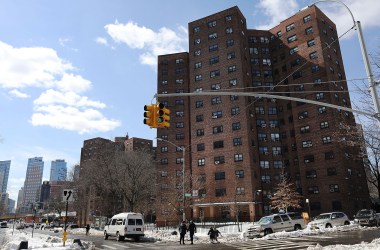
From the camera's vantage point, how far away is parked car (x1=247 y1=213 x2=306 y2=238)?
2586 cm

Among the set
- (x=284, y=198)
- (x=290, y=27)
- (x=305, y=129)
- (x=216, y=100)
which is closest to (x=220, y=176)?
(x=284, y=198)

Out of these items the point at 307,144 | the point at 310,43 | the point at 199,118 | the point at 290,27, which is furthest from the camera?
the point at 290,27

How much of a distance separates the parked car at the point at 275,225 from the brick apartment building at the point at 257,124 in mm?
24952

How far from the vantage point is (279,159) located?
213ft

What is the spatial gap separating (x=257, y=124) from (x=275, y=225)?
1603 inches

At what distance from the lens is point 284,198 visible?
179ft

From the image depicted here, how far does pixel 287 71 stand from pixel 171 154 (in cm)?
2998

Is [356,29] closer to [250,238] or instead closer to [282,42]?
[250,238]

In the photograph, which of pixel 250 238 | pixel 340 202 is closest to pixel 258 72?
pixel 340 202

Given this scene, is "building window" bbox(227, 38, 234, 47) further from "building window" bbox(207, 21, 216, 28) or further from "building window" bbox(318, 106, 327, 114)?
"building window" bbox(318, 106, 327, 114)

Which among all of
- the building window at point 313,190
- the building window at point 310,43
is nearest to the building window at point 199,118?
the building window at point 313,190

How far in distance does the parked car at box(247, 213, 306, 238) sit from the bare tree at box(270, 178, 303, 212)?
2659cm

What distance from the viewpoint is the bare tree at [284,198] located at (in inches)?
2167

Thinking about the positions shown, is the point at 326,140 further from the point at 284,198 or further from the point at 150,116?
the point at 150,116
